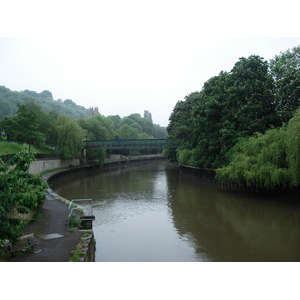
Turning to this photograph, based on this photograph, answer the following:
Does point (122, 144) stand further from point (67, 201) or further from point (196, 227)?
point (196, 227)

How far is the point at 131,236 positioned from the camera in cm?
1479

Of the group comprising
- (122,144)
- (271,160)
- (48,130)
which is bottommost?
(271,160)

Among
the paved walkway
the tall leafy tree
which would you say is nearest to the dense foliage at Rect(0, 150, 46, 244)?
the paved walkway

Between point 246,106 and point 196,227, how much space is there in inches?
606

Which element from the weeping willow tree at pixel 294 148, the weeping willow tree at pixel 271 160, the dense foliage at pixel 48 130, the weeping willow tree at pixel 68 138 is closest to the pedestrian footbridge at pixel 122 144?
the dense foliage at pixel 48 130

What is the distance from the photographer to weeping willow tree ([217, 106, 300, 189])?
18688 mm

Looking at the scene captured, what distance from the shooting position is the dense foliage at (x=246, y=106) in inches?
1014

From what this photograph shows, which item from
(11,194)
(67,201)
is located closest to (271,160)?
(67,201)

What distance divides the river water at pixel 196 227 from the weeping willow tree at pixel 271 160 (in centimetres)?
204

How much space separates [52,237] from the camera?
11219mm

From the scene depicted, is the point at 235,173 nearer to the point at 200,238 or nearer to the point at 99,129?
the point at 200,238

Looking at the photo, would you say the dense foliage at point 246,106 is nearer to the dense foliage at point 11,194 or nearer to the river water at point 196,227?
the river water at point 196,227

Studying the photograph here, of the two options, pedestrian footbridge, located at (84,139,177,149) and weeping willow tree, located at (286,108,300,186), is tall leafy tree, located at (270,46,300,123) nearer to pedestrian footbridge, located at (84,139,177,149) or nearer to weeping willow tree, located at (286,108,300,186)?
weeping willow tree, located at (286,108,300,186)

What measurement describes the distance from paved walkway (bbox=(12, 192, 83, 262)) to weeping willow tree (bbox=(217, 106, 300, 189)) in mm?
13637
